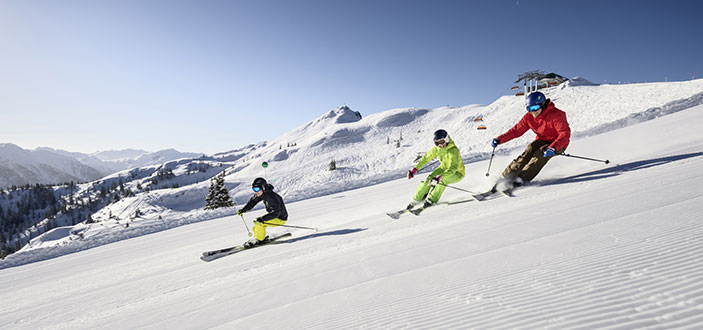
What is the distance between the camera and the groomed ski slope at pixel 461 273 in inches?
62.9

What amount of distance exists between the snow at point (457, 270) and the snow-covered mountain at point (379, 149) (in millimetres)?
3586

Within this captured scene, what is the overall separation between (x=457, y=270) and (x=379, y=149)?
36.4 meters

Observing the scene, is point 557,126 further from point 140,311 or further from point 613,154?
point 140,311

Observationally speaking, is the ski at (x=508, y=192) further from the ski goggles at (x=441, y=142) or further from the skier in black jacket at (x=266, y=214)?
the skier in black jacket at (x=266, y=214)

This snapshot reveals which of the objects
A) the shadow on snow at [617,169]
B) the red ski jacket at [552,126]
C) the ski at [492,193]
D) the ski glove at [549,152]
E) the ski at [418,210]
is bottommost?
the ski at [418,210]

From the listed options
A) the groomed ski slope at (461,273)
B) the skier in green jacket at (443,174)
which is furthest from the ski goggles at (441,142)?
the groomed ski slope at (461,273)

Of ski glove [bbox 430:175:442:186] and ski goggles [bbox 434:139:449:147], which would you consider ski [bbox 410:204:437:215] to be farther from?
ski goggles [bbox 434:139:449:147]

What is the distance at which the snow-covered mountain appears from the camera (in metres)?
12.1

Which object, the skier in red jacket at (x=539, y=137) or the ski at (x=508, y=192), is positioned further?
the skier in red jacket at (x=539, y=137)

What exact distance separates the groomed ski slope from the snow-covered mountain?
13.3ft

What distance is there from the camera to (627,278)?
1660 millimetres

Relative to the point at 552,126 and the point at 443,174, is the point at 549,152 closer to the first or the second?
the point at 552,126

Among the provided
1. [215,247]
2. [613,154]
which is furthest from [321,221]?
[613,154]

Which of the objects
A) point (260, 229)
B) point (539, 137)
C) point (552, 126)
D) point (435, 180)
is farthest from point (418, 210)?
point (260, 229)
